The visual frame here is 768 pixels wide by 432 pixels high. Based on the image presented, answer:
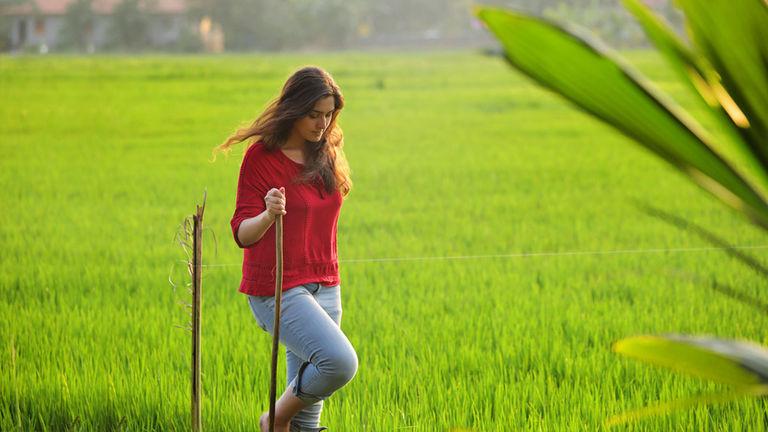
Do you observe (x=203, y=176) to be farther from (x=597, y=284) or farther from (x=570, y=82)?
(x=570, y=82)

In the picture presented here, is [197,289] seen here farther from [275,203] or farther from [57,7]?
[57,7]

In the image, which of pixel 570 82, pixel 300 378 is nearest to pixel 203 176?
pixel 300 378

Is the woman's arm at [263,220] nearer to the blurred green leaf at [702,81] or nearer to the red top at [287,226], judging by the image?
the red top at [287,226]

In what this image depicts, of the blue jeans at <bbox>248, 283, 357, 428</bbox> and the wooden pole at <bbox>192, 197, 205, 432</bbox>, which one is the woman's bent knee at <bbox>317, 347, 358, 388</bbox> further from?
the wooden pole at <bbox>192, 197, 205, 432</bbox>

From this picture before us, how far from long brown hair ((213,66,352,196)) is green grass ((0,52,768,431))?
0.54m

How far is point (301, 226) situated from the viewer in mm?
2172

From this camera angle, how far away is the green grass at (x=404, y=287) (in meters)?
3.03

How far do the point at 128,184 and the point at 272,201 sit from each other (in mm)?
7391

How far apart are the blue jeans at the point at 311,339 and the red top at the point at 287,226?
0.03m

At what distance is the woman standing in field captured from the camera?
211cm

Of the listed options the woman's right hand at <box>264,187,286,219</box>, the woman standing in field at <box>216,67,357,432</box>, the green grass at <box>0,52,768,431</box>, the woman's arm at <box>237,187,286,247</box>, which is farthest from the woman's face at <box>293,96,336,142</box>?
the green grass at <box>0,52,768,431</box>

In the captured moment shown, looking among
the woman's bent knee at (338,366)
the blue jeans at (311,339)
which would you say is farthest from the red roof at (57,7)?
the woman's bent knee at (338,366)

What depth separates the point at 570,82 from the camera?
0.47m

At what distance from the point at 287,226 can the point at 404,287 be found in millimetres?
2735
